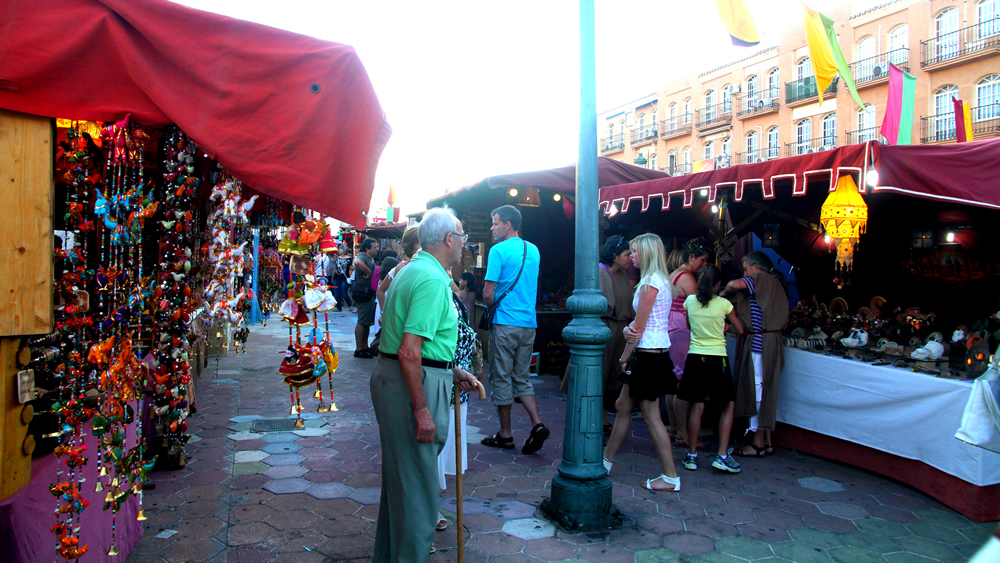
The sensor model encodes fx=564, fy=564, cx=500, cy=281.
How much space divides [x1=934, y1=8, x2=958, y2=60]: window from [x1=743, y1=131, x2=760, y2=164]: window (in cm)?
864

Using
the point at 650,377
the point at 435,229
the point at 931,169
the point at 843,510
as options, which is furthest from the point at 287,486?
the point at 931,169

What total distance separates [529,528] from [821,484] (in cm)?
245

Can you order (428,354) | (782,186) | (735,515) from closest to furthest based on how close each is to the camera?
(428,354) → (735,515) → (782,186)

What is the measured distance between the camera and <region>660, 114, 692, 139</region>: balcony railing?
34188 mm

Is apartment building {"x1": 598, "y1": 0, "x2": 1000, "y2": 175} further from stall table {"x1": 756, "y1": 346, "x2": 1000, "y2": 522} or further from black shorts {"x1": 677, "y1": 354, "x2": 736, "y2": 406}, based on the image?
black shorts {"x1": 677, "y1": 354, "x2": 736, "y2": 406}

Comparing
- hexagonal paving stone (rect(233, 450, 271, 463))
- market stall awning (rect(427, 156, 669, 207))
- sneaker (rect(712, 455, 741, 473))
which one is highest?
market stall awning (rect(427, 156, 669, 207))

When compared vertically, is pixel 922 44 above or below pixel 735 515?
above

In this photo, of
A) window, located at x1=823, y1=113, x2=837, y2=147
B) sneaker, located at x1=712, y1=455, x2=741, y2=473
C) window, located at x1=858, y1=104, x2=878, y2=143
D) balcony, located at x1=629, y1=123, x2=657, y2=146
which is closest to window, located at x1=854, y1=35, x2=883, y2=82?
window, located at x1=858, y1=104, x2=878, y2=143

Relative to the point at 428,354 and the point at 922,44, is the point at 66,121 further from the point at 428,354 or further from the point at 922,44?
the point at 922,44

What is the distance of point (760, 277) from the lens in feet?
16.5

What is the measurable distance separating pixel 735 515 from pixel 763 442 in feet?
5.08

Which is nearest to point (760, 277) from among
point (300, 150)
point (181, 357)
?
point (300, 150)

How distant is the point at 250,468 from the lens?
4.27 metres

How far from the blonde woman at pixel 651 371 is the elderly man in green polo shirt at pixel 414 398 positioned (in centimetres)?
183
